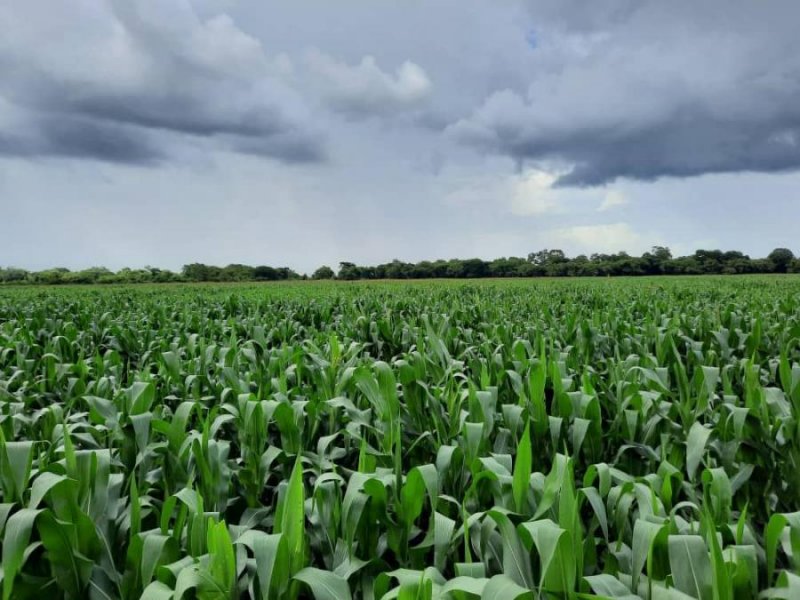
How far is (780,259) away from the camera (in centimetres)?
7912

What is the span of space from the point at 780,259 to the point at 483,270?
4562cm

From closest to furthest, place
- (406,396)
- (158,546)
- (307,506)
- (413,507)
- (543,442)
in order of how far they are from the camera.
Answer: (158,546) → (413,507) → (307,506) → (543,442) → (406,396)

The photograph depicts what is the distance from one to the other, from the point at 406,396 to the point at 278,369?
2.12 meters

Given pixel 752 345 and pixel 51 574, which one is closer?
pixel 51 574

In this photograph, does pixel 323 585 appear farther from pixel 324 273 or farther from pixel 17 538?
pixel 324 273

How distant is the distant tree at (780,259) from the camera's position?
77000 mm

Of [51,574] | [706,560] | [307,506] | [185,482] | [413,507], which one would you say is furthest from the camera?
[185,482]

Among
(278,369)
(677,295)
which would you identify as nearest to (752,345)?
(278,369)

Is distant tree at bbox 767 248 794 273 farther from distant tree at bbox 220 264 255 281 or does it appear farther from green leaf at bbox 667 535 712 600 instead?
green leaf at bbox 667 535 712 600

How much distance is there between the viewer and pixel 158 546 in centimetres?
183

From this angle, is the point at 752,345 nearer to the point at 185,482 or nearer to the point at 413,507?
the point at 413,507

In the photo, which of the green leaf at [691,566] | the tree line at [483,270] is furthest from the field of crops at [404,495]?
the tree line at [483,270]

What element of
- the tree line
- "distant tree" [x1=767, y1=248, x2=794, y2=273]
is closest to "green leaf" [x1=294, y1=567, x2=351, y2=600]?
the tree line

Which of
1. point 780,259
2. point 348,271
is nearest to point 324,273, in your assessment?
point 348,271
